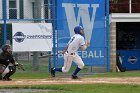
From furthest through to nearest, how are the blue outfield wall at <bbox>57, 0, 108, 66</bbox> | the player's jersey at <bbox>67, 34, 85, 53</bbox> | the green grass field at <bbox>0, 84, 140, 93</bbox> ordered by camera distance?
1. the blue outfield wall at <bbox>57, 0, 108, 66</bbox>
2. the player's jersey at <bbox>67, 34, 85, 53</bbox>
3. the green grass field at <bbox>0, 84, 140, 93</bbox>

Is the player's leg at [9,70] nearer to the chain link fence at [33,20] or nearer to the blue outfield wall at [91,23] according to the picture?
the chain link fence at [33,20]

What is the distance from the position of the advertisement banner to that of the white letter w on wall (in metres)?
1.37

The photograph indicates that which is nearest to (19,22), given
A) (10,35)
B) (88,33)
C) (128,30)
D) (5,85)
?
(10,35)

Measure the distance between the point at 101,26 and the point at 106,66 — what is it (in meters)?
1.90

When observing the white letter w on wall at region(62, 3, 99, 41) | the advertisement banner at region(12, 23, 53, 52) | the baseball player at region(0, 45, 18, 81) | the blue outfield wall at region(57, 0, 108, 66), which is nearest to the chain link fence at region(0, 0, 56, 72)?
the advertisement banner at region(12, 23, 53, 52)

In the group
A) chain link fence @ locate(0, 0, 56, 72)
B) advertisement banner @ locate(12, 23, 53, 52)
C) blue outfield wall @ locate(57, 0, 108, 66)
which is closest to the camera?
advertisement banner @ locate(12, 23, 53, 52)

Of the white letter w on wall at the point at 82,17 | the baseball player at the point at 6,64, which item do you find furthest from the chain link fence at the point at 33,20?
the baseball player at the point at 6,64

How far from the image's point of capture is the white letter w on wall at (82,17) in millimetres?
21750

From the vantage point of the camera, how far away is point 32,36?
20.8m

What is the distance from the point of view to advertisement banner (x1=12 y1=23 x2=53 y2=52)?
2067 centimetres

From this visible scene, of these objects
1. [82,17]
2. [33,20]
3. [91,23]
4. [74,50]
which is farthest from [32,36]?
[74,50]

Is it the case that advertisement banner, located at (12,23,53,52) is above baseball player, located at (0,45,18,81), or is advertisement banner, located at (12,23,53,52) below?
above

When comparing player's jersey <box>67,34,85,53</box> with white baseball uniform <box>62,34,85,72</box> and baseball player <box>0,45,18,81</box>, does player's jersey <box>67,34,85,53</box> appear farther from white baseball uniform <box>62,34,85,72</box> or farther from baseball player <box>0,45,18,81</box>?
baseball player <box>0,45,18,81</box>

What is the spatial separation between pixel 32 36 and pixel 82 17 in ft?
8.63
